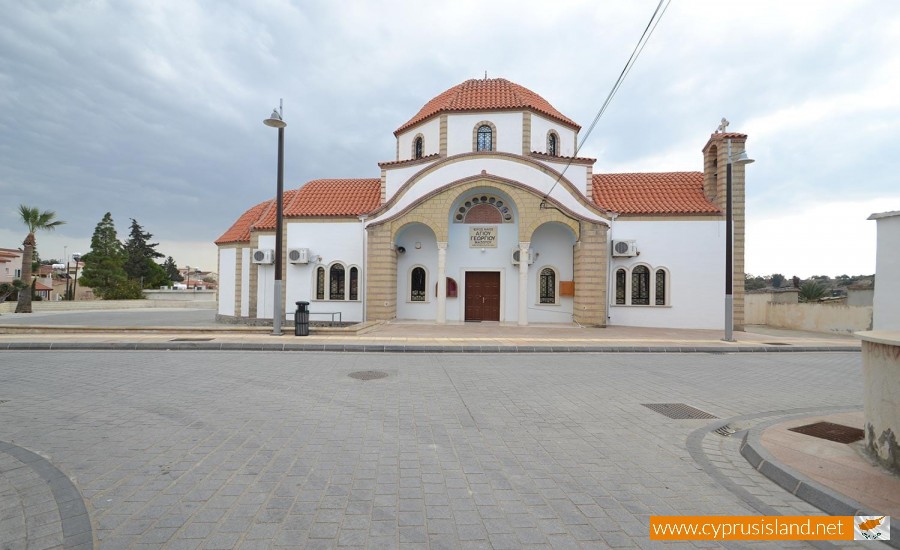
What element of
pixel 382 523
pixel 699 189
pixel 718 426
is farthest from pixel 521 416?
pixel 699 189

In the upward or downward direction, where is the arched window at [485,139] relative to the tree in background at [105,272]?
upward

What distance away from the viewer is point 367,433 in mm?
4809

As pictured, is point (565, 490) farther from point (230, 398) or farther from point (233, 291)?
point (233, 291)

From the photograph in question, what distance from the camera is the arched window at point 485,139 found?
19.7m

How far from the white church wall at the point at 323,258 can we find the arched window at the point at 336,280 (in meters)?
0.24

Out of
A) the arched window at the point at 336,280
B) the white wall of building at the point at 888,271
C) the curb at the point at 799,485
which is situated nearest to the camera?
the curb at the point at 799,485

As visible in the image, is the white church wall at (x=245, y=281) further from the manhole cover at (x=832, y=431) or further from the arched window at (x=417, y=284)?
the manhole cover at (x=832, y=431)

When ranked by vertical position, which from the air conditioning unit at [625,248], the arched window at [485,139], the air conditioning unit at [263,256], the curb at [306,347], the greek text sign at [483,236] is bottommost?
the curb at [306,347]

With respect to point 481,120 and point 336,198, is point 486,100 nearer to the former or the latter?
point 481,120

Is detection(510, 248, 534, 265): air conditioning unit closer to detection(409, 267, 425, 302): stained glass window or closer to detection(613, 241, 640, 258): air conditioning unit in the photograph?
detection(613, 241, 640, 258): air conditioning unit

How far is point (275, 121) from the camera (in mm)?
12938

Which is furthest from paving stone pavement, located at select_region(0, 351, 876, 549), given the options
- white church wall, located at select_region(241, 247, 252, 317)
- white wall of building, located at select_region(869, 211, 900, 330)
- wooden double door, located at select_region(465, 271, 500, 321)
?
white church wall, located at select_region(241, 247, 252, 317)

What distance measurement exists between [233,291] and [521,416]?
20973mm

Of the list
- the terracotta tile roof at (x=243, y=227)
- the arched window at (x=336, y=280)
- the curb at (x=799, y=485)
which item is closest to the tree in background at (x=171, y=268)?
the terracotta tile roof at (x=243, y=227)
